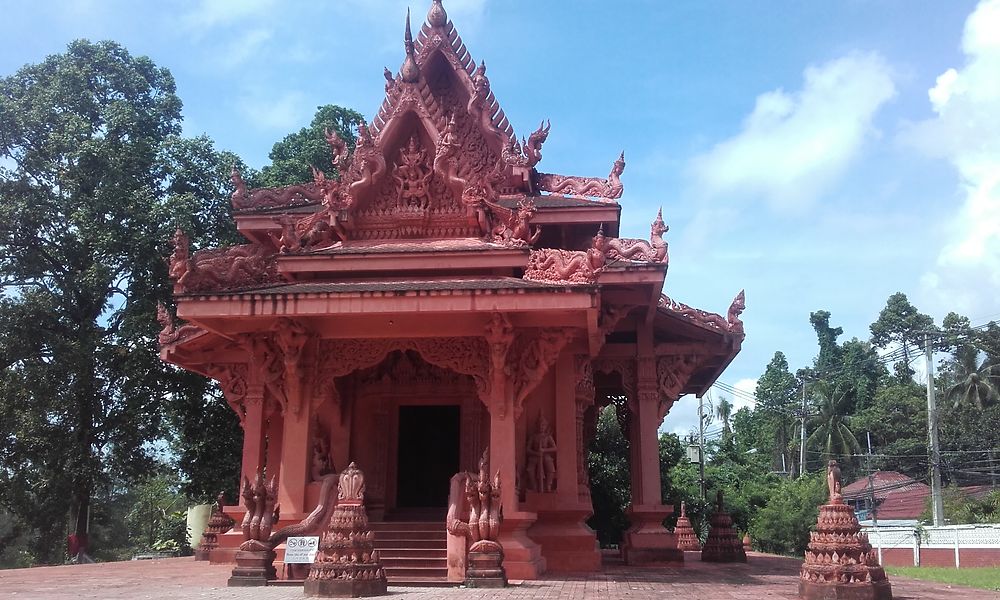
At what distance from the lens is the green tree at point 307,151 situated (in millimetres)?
24766

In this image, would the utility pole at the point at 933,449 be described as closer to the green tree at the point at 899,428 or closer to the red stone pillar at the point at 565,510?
the green tree at the point at 899,428

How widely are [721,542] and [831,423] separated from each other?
4223 centimetres

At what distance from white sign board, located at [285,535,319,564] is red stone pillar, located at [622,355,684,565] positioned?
582 centimetres

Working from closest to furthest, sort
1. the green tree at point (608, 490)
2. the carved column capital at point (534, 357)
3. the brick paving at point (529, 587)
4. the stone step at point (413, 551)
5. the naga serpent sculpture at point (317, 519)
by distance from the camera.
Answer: the brick paving at point (529, 587) → the naga serpent sculpture at point (317, 519) → the stone step at point (413, 551) → the carved column capital at point (534, 357) → the green tree at point (608, 490)

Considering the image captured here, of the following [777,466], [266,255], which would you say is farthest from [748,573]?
[777,466]

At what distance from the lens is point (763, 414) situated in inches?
2613

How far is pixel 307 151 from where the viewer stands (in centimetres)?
2608

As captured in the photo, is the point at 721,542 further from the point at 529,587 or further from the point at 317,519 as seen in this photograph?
the point at 317,519

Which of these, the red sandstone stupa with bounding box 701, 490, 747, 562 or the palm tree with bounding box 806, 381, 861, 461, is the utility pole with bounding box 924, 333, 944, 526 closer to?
the palm tree with bounding box 806, 381, 861, 461

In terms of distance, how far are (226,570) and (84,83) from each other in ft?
49.4

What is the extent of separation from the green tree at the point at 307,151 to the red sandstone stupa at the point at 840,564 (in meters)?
19.2

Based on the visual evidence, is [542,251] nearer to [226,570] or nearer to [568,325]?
[568,325]

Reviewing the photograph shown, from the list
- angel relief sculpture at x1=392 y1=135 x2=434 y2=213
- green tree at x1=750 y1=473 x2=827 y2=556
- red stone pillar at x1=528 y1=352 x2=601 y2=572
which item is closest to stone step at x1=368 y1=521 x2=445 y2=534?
red stone pillar at x1=528 y1=352 x2=601 y2=572

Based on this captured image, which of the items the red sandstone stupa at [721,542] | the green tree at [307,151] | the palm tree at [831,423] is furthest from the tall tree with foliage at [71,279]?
the palm tree at [831,423]
